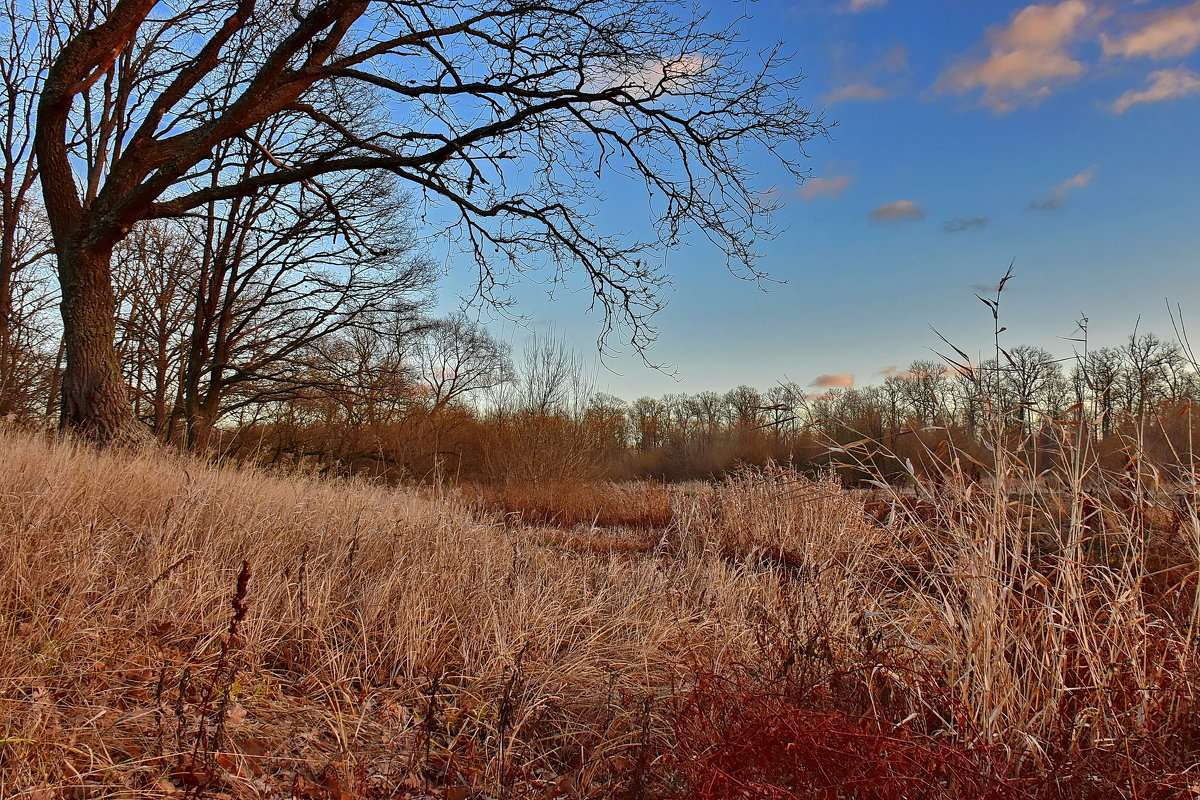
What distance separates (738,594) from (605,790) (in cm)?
240

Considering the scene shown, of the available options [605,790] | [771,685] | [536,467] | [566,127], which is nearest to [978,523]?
[771,685]

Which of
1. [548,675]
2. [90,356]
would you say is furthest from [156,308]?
[548,675]

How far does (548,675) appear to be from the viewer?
301 centimetres

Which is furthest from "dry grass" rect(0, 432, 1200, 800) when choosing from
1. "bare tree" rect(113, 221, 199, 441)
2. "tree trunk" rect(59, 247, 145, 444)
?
"bare tree" rect(113, 221, 199, 441)

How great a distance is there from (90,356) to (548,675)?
7.40m

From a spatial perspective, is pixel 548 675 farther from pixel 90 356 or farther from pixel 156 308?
pixel 156 308

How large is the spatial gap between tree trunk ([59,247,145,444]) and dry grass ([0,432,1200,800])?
3.81 meters

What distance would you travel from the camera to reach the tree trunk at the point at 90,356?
7672mm

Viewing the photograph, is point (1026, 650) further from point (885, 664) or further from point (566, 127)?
point (566, 127)

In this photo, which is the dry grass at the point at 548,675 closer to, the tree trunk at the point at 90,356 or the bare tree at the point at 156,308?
the tree trunk at the point at 90,356

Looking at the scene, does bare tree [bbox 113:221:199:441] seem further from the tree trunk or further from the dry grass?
the dry grass

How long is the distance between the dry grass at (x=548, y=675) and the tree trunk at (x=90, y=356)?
3815 mm

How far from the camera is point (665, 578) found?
4.98 meters

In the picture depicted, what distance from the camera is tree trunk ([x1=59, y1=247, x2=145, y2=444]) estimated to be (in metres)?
7.67
